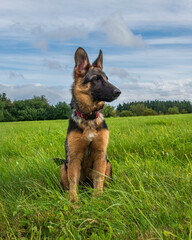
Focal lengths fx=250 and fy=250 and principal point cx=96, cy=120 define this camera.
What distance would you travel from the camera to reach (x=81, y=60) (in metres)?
4.02

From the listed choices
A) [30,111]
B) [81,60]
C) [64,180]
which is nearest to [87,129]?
[64,180]

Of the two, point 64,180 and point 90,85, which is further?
point 90,85

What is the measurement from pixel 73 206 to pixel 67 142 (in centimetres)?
119

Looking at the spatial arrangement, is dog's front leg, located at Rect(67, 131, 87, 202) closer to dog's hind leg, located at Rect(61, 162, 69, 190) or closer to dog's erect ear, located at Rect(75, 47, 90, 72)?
dog's hind leg, located at Rect(61, 162, 69, 190)

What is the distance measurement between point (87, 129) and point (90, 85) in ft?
2.39

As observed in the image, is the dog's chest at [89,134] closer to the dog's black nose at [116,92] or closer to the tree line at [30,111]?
the dog's black nose at [116,92]

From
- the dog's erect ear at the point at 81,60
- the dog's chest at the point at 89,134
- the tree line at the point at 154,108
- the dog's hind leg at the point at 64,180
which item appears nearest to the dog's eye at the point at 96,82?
the dog's erect ear at the point at 81,60

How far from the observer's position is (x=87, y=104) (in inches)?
155

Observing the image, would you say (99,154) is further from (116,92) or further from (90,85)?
(90,85)

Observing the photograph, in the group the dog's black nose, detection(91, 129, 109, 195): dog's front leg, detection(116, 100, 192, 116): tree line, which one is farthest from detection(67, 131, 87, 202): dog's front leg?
detection(116, 100, 192, 116): tree line

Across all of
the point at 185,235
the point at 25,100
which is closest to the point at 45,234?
the point at 185,235

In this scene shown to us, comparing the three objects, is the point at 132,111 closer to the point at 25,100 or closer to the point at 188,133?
the point at 25,100

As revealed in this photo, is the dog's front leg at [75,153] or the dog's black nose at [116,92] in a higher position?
the dog's black nose at [116,92]

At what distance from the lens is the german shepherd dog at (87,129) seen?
366 centimetres
